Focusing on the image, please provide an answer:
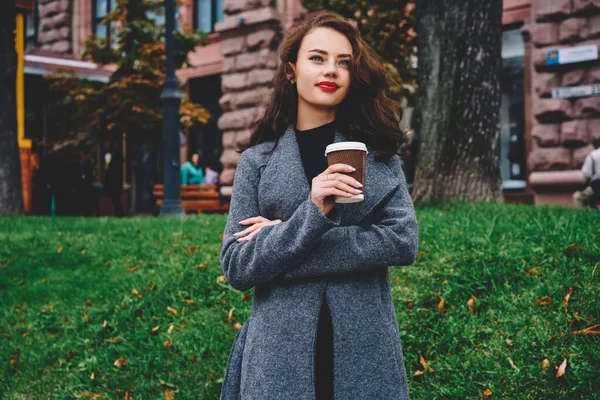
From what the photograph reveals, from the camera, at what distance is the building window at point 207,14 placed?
2138cm

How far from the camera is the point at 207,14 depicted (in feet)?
70.9

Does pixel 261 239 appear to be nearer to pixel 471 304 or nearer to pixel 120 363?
pixel 471 304

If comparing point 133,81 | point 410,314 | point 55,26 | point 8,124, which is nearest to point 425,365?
point 410,314

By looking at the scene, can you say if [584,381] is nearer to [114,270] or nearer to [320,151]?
[320,151]

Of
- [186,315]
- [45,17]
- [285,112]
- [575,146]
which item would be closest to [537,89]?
[575,146]

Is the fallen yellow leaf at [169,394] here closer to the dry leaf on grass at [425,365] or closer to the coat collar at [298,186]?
the dry leaf on grass at [425,365]

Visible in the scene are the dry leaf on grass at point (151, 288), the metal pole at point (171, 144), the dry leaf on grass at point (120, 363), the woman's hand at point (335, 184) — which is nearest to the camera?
the woman's hand at point (335, 184)

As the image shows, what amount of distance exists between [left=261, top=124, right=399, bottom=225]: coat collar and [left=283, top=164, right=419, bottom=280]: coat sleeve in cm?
8

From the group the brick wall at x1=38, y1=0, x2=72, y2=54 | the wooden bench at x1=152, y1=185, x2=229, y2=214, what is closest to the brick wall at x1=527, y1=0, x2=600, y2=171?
the wooden bench at x1=152, y1=185, x2=229, y2=214

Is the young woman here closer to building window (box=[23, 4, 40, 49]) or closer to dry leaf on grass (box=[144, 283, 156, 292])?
dry leaf on grass (box=[144, 283, 156, 292])

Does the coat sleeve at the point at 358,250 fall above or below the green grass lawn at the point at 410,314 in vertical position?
above

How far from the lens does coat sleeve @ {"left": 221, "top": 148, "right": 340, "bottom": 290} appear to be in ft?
7.05

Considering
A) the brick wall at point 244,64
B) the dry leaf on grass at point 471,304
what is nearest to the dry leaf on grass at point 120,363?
the dry leaf on grass at point 471,304

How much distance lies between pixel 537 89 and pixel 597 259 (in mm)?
7953
